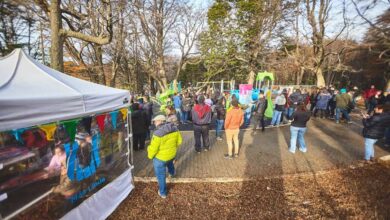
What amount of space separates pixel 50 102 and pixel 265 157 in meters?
5.81

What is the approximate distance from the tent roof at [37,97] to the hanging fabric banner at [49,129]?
0.33m

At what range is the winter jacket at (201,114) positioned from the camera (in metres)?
6.88

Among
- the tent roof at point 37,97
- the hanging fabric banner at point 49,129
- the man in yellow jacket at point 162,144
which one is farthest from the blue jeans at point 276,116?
the hanging fabric banner at point 49,129

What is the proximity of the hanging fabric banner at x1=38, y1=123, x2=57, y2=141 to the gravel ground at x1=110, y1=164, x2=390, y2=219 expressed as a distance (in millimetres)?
1759

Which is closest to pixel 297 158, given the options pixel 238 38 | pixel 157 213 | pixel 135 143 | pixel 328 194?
pixel 328 194

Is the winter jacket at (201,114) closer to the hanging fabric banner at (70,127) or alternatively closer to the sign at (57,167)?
the sign at (57,167)

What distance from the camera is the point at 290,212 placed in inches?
164

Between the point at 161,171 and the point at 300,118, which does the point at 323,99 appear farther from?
the point at 161,171

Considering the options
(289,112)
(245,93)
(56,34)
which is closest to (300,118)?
(289,112)

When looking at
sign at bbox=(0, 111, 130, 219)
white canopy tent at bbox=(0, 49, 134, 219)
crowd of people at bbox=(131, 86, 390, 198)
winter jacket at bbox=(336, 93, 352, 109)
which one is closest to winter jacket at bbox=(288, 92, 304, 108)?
crowd of people at bbox=(131, 86, 390, 198)

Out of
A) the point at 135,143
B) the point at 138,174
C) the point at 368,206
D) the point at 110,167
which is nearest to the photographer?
the point at 368,206

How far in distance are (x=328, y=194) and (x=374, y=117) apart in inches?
103

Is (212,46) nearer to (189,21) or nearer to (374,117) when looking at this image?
(189,21)

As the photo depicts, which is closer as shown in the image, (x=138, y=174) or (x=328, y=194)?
(x=328, y=194)
